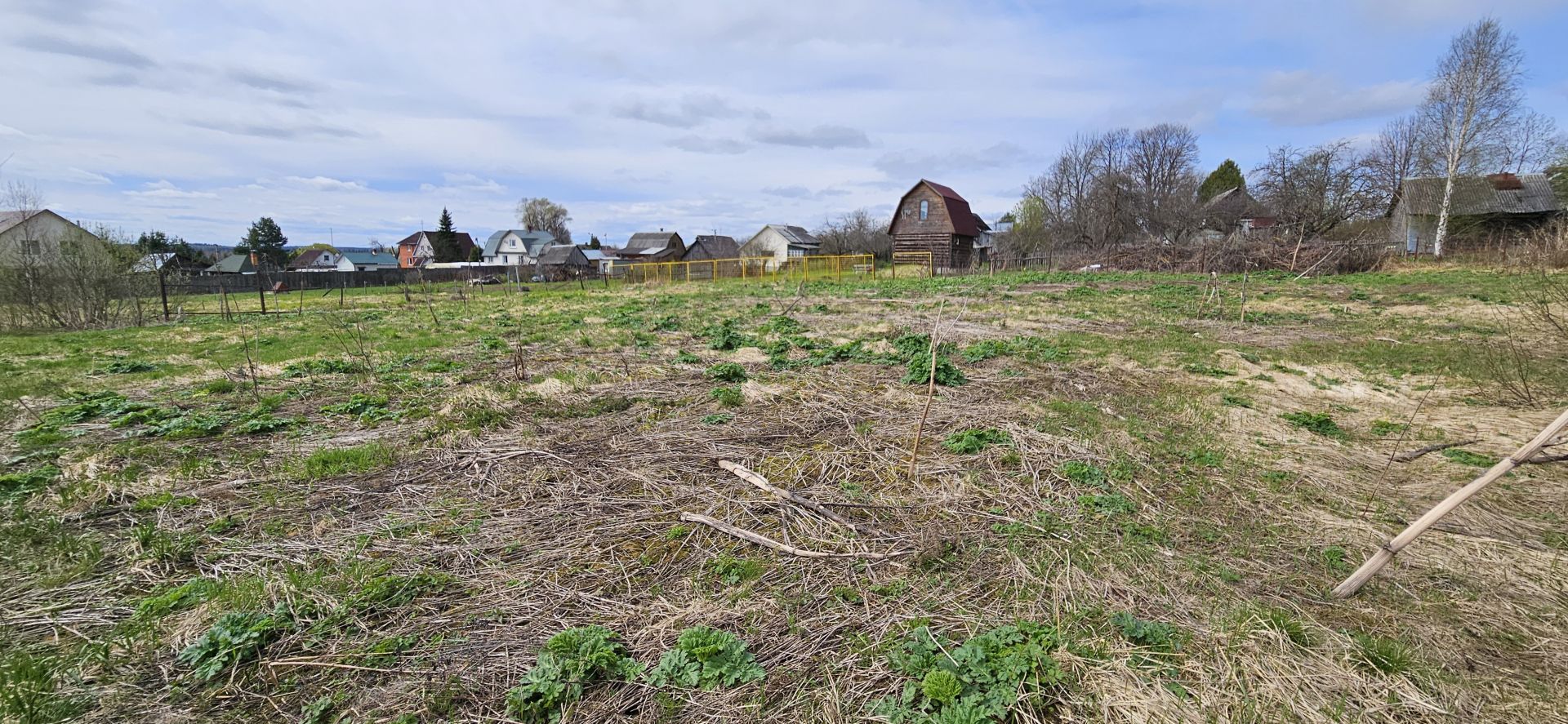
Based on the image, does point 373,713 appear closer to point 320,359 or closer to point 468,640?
point 468,640

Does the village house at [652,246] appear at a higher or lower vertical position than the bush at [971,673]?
higher

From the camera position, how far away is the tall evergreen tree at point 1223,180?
5751 cm

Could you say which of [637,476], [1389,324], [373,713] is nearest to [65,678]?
[373,713]

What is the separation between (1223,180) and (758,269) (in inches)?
2000

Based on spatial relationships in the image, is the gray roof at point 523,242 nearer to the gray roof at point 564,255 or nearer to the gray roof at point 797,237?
the gray roof at point 564,255

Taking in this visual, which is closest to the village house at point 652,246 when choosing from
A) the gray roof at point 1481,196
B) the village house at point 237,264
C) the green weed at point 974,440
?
the village house at point 237,264

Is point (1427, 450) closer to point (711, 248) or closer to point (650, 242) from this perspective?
point (711, 248)

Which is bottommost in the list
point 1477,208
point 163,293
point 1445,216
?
point 163,293

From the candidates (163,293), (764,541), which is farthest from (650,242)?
(764,541)

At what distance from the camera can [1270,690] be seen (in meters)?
2.28

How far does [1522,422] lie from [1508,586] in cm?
407

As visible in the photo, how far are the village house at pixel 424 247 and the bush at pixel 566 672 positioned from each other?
3256 inches

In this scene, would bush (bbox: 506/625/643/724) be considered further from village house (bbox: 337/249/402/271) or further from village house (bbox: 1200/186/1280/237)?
village house (bbox: 337/249/402/271)

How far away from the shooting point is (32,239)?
1619 centimetres
